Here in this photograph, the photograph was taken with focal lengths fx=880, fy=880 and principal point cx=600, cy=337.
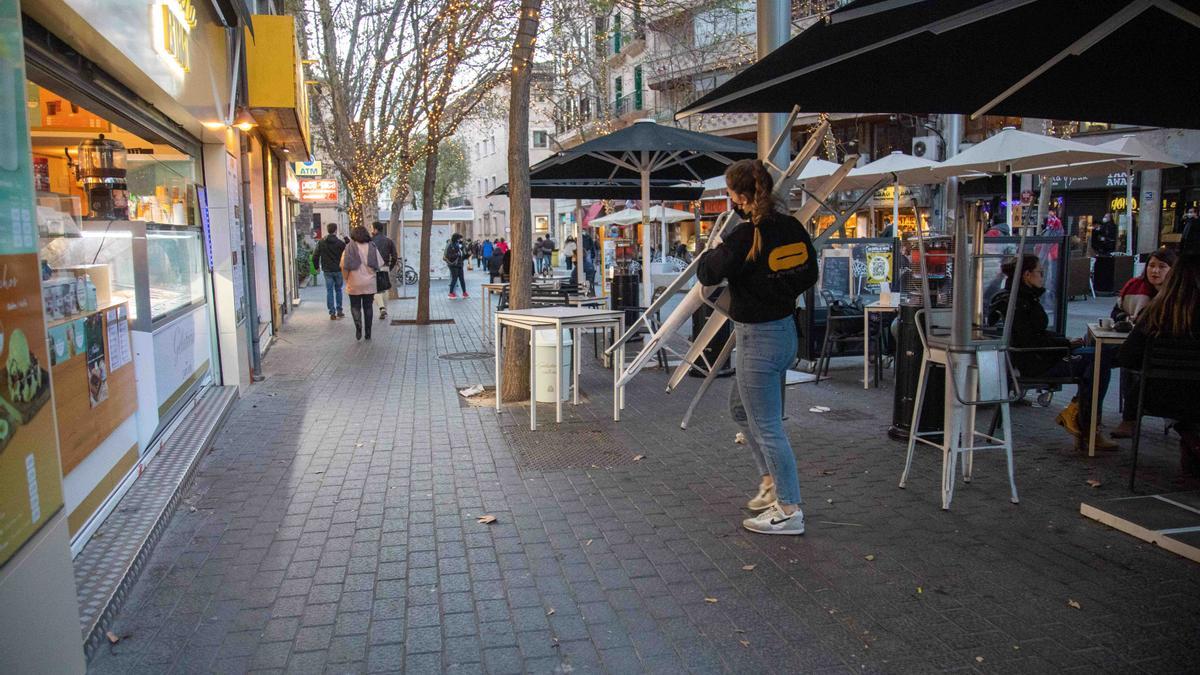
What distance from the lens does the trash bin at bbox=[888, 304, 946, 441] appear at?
6.46 meters

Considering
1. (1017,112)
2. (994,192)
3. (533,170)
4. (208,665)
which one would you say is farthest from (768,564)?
(994,192)

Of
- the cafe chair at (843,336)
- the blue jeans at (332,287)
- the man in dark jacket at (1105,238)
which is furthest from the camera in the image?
the man in dark jacket at (1105,238)

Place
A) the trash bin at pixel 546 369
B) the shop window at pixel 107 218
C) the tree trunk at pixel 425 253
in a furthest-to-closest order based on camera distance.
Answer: the tree trunk at pixel 425 253, the trash bin at pixel 546 369, the shop window at pixel 107 218

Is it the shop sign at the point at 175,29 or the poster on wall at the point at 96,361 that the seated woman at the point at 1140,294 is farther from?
the shop sign at the point at 175,29

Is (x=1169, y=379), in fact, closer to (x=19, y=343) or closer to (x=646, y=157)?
(x=19, y=343)

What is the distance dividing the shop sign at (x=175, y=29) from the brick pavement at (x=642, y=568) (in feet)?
9.73

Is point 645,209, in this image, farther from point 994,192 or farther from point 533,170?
point 994,192

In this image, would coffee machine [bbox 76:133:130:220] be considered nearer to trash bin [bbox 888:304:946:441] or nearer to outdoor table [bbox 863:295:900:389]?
trash bin [bbox 888:304:946:441]

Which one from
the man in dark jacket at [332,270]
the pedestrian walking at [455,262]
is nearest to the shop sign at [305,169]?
the pedestrian walking at [455,262]

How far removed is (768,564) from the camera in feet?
13.8

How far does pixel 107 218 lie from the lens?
19.5 ft

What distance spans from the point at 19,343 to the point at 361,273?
37.0ft

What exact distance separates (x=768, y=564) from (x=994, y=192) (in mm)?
25299

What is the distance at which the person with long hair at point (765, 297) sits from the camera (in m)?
4.38
